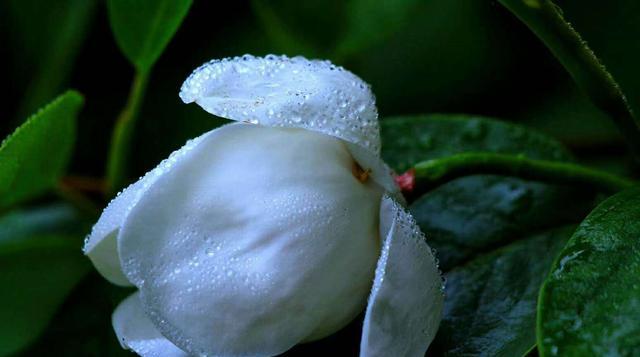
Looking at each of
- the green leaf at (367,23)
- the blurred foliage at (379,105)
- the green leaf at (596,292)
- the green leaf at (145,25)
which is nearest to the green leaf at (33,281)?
the blurred foliage at (379,105)

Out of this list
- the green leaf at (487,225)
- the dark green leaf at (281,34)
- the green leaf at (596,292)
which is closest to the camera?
the green leaf at (596,292)

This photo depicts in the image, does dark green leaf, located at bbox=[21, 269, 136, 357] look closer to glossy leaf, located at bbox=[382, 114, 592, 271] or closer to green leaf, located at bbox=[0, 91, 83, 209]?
green leaf, located at bbox=[0, 91, 83, 209]

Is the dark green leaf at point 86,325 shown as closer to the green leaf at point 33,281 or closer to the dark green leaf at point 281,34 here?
the green leaf at point 33,281

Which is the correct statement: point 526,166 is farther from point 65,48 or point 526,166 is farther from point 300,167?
point 65,48

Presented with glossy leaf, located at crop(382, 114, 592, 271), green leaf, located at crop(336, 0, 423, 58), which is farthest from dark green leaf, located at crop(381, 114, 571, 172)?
green leaf, located at crop(336, 0, 423, 58)

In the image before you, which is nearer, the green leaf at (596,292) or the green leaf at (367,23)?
the green leaf at (596,292)

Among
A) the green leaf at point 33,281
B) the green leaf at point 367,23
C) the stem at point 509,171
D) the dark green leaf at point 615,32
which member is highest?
the dark green leaf at point 615,32
